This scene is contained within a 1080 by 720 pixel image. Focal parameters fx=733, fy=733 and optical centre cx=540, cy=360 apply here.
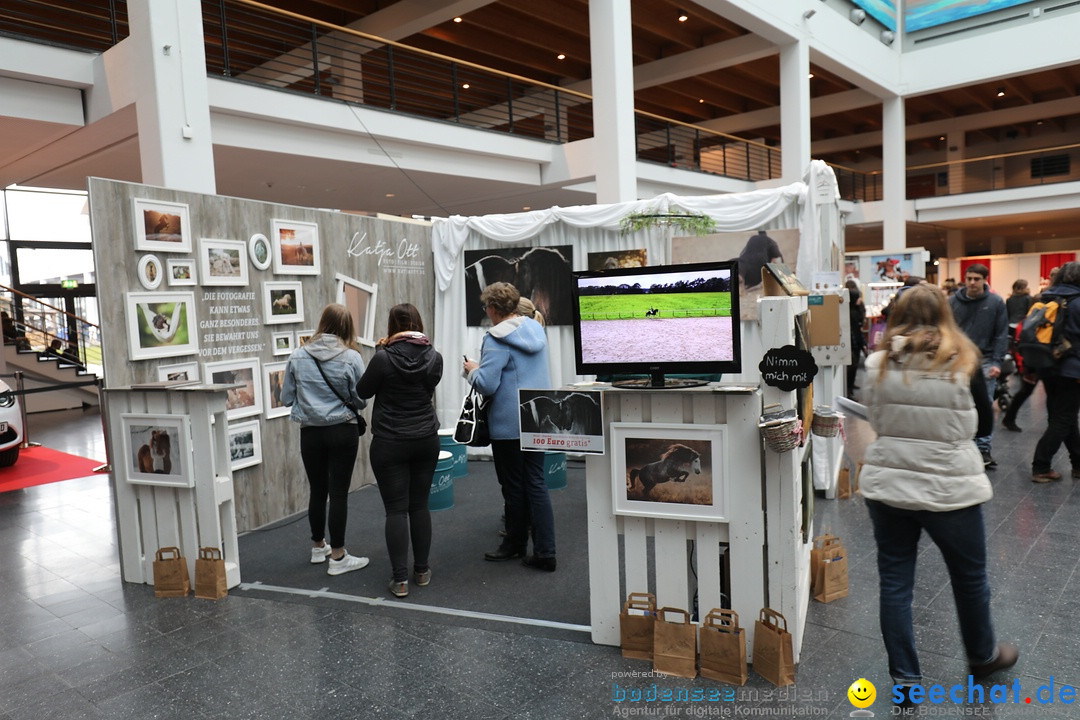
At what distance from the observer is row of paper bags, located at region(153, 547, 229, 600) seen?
3.75 meters

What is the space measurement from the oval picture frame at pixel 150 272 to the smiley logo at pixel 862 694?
3978mm

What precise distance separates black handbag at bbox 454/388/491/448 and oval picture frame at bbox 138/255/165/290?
1.91 meters

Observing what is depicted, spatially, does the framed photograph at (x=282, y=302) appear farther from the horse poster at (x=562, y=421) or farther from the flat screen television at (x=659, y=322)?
the flat screen television at (x=659, y=322)

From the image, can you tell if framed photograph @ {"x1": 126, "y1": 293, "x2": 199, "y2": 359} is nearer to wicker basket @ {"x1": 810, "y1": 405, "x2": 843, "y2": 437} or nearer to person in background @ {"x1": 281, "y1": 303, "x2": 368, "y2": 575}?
person in background @ {"x1": 281, "y1": 303, "x2": 368, "y2": 575}

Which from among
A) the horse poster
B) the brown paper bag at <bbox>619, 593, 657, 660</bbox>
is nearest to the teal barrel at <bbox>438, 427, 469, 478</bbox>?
the horse poster

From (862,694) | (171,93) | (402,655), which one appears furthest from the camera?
(171,93)

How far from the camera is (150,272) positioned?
13.7 ft

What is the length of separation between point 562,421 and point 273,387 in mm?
2859

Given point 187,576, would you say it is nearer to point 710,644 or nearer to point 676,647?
point 676,647

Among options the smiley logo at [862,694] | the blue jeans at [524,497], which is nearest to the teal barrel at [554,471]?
the blue jeans at [524,497]

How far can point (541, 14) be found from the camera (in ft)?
41.0

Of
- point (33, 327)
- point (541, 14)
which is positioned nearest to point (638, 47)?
point (541, 14)

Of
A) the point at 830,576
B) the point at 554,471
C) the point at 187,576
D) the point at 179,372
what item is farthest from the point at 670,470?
the point at 179,372

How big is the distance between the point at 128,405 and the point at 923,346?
12.7 feet
